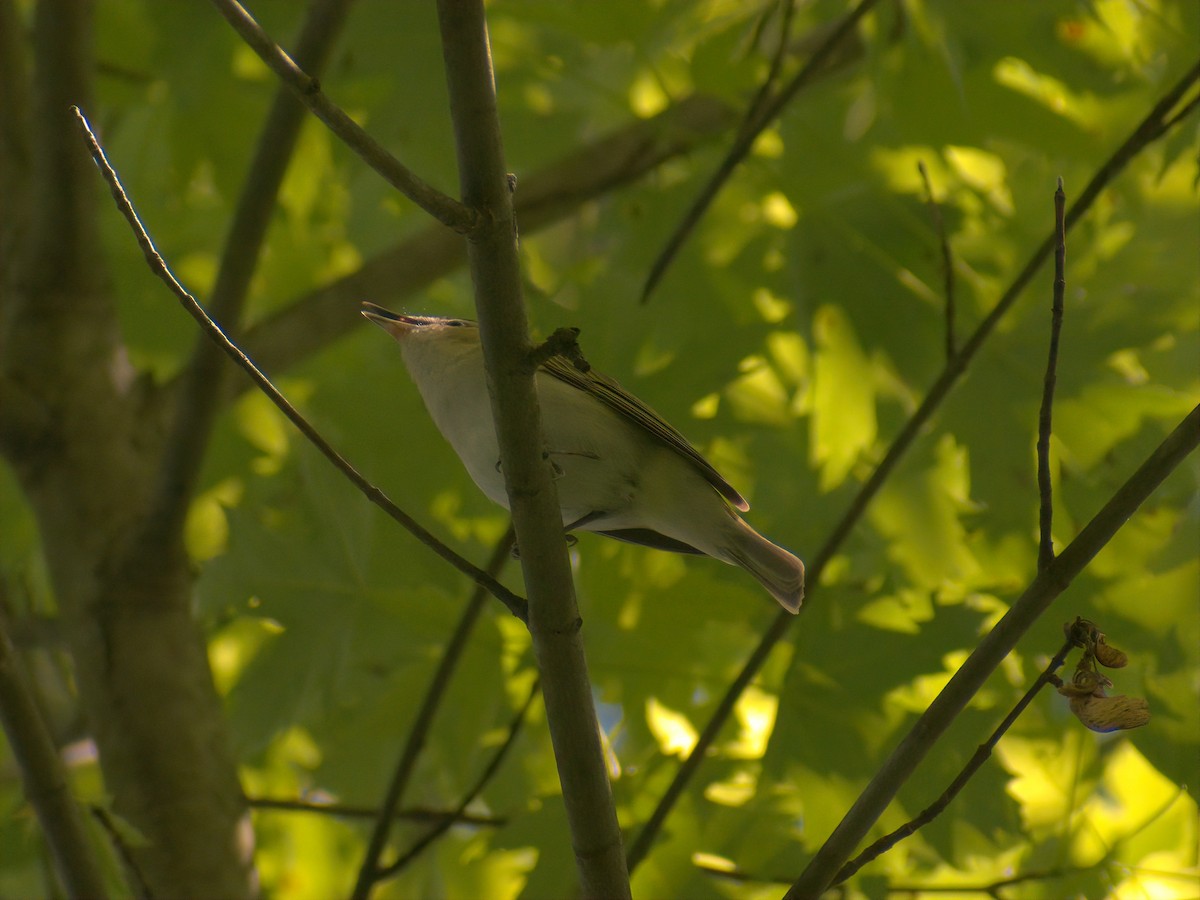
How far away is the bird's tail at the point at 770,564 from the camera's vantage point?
235cm

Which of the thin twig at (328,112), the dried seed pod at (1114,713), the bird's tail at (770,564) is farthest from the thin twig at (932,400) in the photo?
the thin twig at (328,112)

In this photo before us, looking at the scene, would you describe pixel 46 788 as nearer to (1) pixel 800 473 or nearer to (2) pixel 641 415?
(2) pixel 641 415

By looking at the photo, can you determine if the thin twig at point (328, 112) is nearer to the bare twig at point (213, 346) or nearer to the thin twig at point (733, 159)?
the thin twig at point (733, 159)

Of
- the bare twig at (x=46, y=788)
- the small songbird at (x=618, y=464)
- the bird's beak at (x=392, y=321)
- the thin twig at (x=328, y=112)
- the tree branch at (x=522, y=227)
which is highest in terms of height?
the tree branch at (x=522, y=227)

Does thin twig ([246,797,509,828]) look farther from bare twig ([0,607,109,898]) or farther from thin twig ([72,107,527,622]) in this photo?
thin twig ([72,107,527,622])

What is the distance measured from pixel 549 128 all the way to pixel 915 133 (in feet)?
4.25

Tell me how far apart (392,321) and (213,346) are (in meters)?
0.49

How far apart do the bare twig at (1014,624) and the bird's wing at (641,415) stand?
990 millimetres

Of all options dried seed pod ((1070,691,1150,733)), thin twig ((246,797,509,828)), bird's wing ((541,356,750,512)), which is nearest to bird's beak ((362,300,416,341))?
bird's wing ((541,356,750,512))

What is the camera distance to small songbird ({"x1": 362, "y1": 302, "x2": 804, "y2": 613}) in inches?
93.0

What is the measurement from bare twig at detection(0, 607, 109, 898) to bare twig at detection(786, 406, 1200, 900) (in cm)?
120

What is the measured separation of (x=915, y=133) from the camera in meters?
2.75

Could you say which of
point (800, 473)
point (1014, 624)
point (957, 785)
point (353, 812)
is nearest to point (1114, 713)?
point (1014, 624)

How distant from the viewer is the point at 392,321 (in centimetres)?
284
